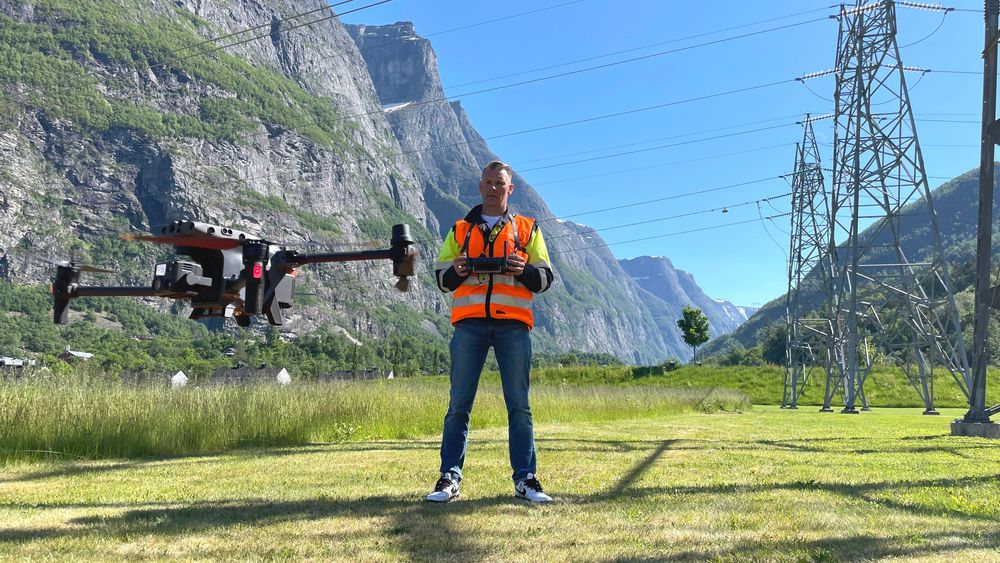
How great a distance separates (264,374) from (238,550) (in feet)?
27.6

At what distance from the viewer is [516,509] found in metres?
3.36

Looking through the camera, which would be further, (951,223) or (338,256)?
(951,223)

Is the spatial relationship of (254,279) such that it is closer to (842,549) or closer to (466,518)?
(466,518)

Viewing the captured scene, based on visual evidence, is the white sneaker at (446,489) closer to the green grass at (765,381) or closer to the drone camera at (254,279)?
the drone camera at (254,279)

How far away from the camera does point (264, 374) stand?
10.4 m

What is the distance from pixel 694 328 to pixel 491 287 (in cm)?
7183

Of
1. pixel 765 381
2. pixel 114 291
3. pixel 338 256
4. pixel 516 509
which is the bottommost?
pixel 765 381

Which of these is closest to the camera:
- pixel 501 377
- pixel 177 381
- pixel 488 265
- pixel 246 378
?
pixel 488 265

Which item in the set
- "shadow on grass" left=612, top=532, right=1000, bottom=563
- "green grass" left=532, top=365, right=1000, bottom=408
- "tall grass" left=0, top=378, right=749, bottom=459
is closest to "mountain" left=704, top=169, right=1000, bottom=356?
"green grass" left=532, top=365, right=1000, bottom=408

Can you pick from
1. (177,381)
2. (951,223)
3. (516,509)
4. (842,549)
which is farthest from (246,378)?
(951,223)

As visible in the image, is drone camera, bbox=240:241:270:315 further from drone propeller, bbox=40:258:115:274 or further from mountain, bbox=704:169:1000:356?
mountain, bbox=704:169:1000:356

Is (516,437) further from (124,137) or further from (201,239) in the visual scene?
(124,137)

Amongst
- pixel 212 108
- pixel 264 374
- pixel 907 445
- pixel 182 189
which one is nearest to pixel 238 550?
pixel 907 445

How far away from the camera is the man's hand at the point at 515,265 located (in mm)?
3693
